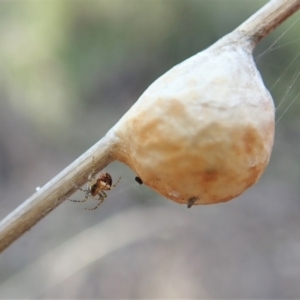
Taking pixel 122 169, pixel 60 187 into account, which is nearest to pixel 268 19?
pixel 60 187

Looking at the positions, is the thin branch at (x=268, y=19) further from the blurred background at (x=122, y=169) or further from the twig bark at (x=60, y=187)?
the blurred background at (x=122, y=169)

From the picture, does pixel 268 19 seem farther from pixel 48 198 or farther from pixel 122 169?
pixel 122 169

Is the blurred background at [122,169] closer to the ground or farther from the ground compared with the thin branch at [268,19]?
closer to the ground

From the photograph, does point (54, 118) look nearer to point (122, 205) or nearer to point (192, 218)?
point (122, 205)

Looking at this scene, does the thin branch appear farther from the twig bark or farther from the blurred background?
the blurred background

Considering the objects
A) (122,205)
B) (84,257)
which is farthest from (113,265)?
(122,205)

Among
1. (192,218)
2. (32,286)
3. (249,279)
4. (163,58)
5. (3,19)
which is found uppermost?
(3,19)

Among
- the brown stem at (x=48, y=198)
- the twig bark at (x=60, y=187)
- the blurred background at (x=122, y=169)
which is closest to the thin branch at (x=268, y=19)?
the twig bark at (x=60, y=187)

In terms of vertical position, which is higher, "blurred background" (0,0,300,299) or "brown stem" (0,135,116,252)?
"brown stem" (0,135,116,252)

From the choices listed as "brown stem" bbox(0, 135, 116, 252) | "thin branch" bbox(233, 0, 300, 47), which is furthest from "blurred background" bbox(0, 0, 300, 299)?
"brown stem" bbox(0, 135, 116, 252)
